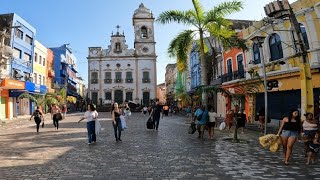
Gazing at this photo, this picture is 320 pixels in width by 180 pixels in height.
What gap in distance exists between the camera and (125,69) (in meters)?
67.1

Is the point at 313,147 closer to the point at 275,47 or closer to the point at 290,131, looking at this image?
the point at 290,131

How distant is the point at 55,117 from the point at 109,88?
156 ft

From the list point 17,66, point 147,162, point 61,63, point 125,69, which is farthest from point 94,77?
point 147,162

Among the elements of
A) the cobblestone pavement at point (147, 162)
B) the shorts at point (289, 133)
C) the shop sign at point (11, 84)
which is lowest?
the cobblestone pavement at point (147, 162)

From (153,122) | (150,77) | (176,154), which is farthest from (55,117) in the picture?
(150,77)

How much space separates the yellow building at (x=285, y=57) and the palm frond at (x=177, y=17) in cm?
428

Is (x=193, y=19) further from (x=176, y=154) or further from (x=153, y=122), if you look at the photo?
(x=176, y=154)

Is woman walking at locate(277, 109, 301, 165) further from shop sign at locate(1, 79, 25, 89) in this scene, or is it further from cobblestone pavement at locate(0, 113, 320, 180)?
shop sign at locate(1, 79, 25, 89)

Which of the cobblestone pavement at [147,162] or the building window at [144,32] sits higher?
the building window at [144,32]

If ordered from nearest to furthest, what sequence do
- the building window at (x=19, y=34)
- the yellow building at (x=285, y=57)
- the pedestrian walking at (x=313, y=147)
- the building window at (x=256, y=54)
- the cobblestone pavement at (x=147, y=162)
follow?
the cobblestone pavement at (x=147, y=162) < the pedestrian walking at (x=313, y=147) < the yellow building at (x=285, y=57) < the building window at (x=256, y=54) < the building window at (x=19, y=34)

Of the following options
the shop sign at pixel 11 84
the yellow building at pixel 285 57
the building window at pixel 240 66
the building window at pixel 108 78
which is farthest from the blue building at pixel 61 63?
the yellow building at pixel 285 57

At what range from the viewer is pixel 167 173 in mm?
7809

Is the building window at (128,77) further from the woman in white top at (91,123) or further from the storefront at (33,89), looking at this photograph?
the woman in white top at (91,123)

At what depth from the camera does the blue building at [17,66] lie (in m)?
35.1
